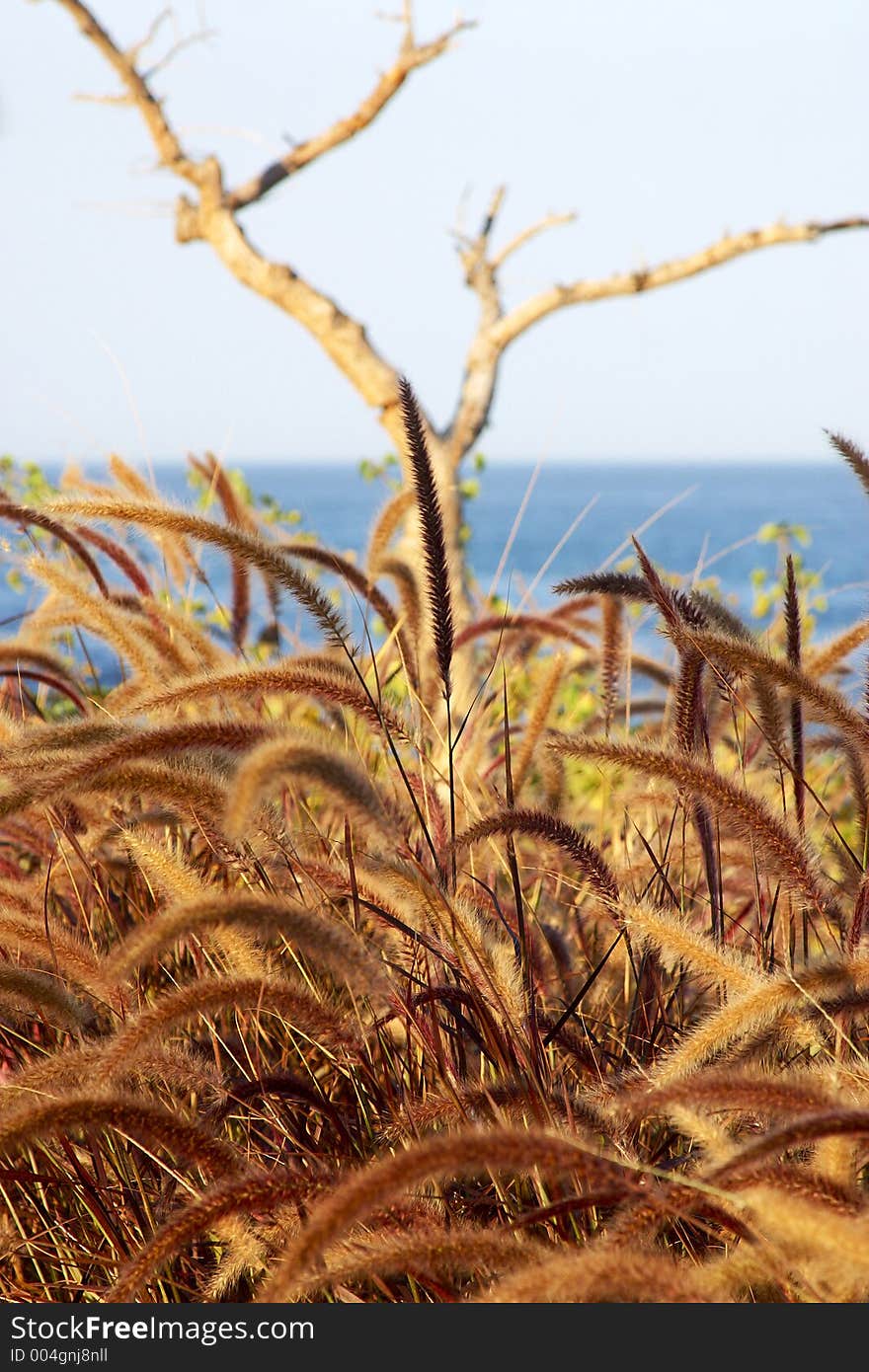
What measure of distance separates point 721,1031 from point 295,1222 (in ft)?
1.82

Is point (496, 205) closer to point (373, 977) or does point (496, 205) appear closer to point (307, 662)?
point (307, 662)

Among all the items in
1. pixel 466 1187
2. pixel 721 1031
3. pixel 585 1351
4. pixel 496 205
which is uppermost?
pixel 496 205

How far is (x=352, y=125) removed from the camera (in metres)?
5.70

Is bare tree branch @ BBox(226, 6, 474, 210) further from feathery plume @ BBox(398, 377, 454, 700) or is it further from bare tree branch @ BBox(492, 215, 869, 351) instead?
feathery plume @ BBox(398, 377, 454, 700)

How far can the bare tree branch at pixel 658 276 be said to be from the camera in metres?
5.85

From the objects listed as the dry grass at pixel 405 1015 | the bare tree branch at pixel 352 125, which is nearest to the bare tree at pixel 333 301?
the bare tree branch at pixel 352 125

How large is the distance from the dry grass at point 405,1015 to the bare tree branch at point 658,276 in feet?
12.4

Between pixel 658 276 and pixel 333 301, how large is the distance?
150cm

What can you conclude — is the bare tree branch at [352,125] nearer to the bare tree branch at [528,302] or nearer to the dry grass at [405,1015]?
the bare tree branch at [528,302]

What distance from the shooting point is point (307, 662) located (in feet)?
6.77

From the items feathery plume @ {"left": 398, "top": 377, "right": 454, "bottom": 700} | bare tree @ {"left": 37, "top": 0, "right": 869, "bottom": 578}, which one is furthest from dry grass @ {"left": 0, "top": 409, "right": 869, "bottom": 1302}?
bare tree @ {"left": 37, "top": 0, "right": 869, "bottom": 578}

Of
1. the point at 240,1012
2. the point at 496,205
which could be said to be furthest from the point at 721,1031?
the point at 496,205

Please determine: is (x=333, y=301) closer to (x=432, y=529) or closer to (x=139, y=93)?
(x=139, y=93)

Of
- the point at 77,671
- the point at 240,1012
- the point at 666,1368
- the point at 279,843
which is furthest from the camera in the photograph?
the point at 77,671
